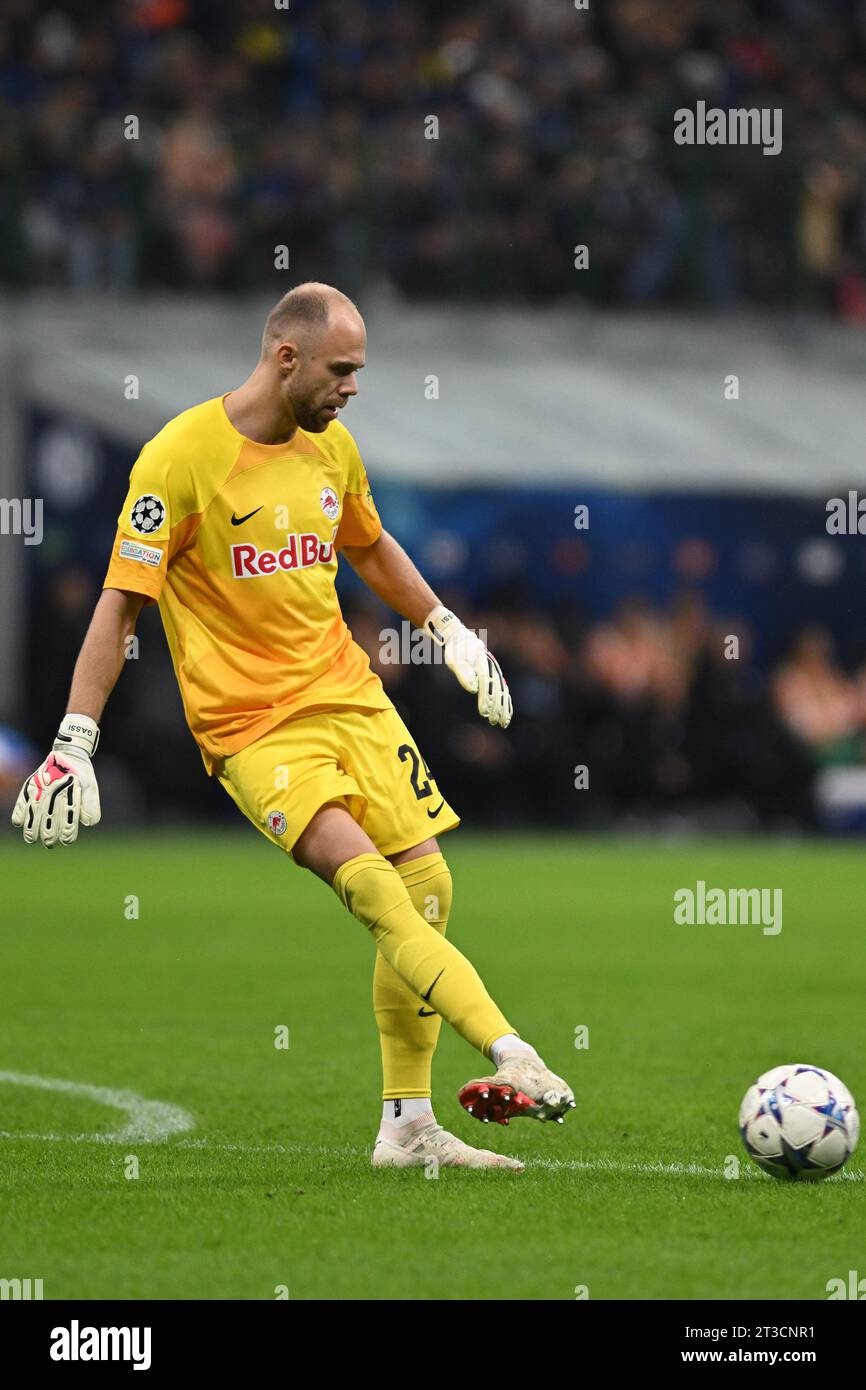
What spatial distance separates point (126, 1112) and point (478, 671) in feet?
6.58

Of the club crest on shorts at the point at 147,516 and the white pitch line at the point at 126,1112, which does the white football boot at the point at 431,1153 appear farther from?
the club crest on shorts at the point at 147,516

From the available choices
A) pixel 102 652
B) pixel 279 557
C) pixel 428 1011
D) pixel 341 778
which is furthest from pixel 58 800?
pixel 428 1011

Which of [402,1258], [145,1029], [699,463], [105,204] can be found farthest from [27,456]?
[402,1258]

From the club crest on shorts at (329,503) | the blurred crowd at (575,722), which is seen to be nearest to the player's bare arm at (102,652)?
the club crest on shorts at (329,503)

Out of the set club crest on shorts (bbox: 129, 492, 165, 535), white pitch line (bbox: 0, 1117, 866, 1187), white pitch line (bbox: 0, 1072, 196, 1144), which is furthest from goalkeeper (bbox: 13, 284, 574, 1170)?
white pitch line (bbox: 0, 1072, 196, 1144)

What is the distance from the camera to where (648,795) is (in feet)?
68.9

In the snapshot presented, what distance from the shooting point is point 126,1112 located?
7.55 m

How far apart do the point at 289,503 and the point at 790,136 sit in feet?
64.3

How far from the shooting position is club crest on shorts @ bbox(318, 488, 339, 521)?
663 cm

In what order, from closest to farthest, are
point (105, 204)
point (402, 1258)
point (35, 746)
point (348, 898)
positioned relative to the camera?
point (402, 1258) → point (348, 898) → point (35, 746) → point (105, 204)

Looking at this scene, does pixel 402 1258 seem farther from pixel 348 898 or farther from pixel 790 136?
pixel 790 136

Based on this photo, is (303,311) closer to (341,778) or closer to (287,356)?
(287,356)

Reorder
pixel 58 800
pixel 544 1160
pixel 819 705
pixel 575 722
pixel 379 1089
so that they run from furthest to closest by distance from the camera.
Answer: pixel 819 705 → pixel 575 722 → pixel 379 1089 → pixel 544 1160 → pixel 58 800

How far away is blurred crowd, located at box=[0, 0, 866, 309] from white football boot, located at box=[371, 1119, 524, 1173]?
16.6m
